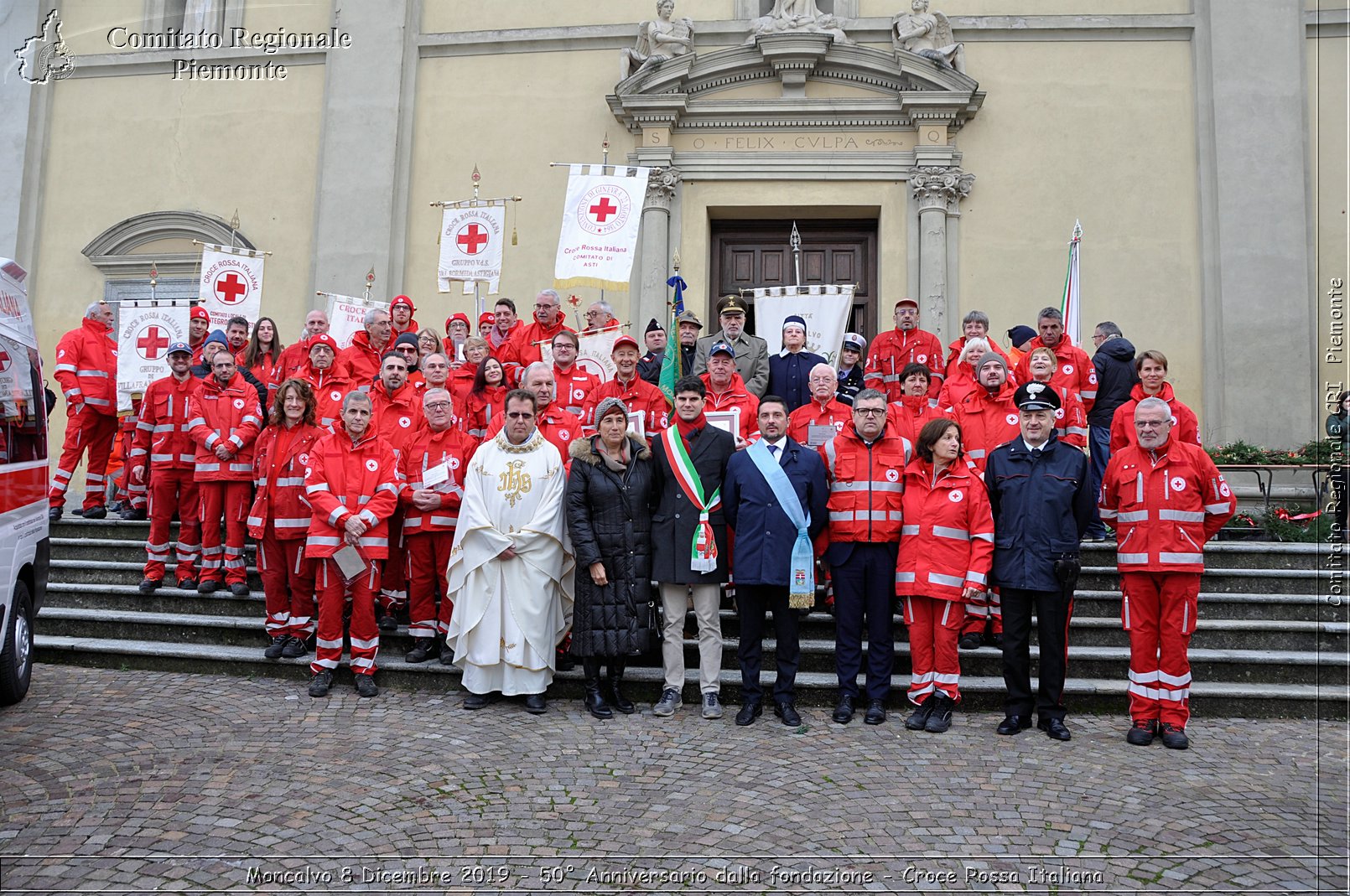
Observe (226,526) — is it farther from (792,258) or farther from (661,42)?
(661,42)

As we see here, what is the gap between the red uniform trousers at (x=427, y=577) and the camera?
23.9ft

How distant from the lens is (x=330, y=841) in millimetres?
4375

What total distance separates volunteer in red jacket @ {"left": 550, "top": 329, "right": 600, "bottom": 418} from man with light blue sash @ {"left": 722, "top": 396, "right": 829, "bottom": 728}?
2.16m

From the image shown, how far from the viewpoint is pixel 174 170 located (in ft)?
48.1

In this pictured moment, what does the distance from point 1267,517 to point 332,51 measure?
535 inches

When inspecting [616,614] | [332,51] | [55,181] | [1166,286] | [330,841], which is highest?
[332,51]

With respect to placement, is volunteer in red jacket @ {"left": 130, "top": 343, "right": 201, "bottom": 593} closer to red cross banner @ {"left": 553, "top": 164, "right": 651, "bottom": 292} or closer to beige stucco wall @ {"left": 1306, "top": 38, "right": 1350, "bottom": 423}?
red cross banner @ {"left": 553, "top": 164, "right": 651, "bottom": 292}

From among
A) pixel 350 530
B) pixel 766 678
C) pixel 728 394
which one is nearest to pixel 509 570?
pixel 350 530

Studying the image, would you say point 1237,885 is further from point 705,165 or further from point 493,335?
point 705,165

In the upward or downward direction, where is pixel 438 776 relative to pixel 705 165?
downward

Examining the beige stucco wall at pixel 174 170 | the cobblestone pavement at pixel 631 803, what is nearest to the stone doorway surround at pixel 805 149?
the beige stucco wall at pixel 174 170

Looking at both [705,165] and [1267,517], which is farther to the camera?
[705,165]

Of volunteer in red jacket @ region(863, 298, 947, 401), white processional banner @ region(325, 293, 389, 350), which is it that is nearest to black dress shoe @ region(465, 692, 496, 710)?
volunteer in red jacket @ region(863, 298, 947, 401)

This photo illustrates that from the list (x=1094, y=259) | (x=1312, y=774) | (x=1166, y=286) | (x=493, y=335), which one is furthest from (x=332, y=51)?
(x=1312, y=774)
